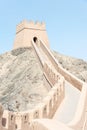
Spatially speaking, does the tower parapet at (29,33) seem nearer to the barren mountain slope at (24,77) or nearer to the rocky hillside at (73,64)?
the barren mountain slope at (24,77)

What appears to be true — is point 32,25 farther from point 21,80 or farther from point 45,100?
point 45,100

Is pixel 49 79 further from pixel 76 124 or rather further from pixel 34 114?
pixel 76 124

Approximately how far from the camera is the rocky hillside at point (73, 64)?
46.3 meters

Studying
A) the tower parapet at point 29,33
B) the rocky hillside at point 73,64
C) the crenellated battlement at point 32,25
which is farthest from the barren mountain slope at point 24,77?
the crenellated battlement at point 32,25

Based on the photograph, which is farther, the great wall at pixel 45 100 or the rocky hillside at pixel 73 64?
the rocky hillside at pixel 73 64

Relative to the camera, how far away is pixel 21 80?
41.2m

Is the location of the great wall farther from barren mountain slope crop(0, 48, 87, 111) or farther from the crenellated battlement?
barren mountain slope crop(0, 48, 87, 111)

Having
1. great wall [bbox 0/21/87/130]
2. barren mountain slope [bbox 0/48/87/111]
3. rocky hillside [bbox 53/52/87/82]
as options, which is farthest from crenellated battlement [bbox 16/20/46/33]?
rocky hillside [bbox 53/52/87/82]

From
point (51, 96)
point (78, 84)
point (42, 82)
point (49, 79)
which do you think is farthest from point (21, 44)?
point (51, 96)

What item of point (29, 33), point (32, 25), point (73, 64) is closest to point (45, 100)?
point (73, 64)

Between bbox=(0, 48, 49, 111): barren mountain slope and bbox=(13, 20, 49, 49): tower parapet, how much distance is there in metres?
1.29

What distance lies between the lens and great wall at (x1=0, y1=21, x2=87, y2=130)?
9.79m

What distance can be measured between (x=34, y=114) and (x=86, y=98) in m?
4.36

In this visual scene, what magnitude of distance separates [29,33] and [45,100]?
3130 cm
